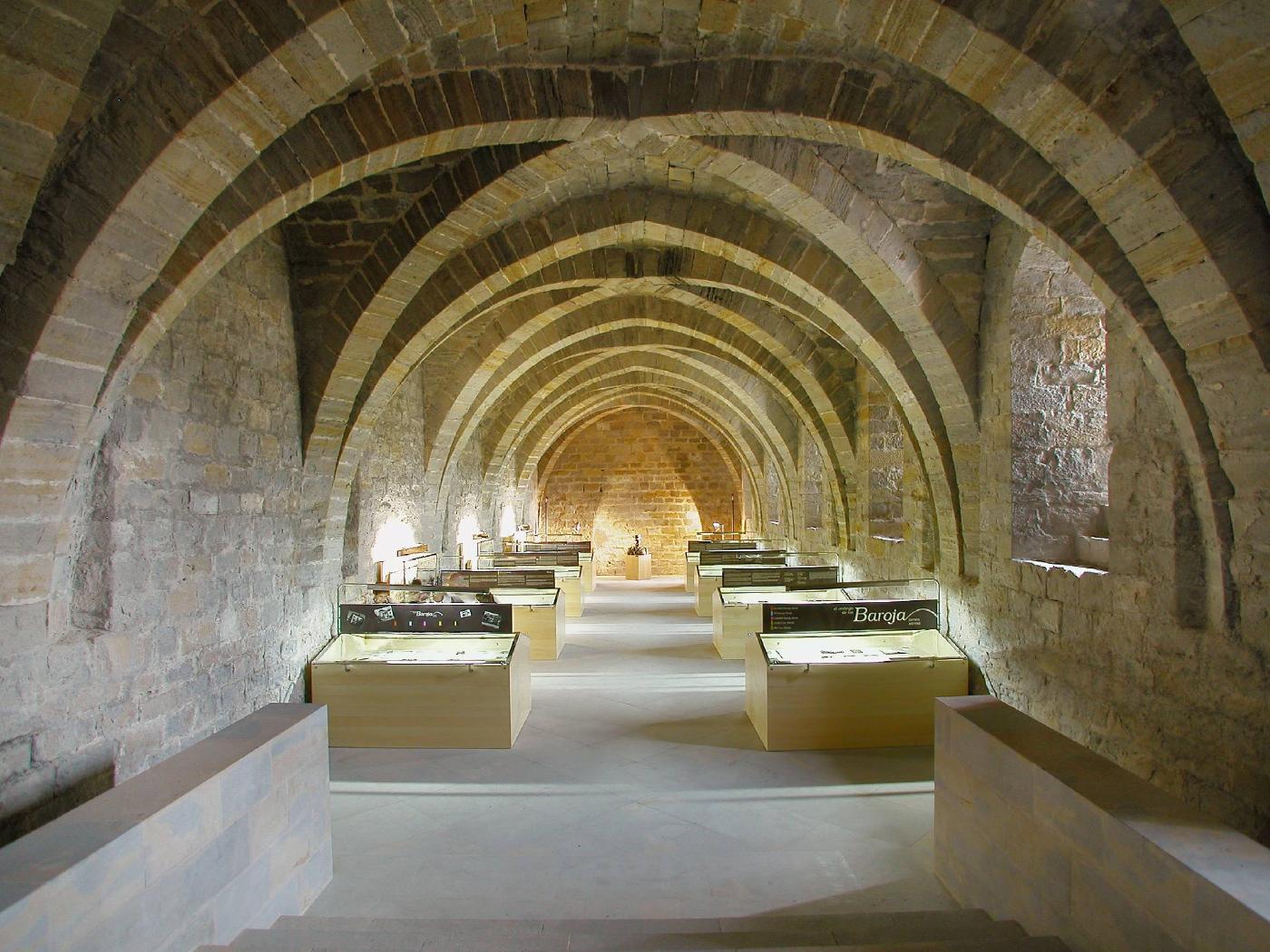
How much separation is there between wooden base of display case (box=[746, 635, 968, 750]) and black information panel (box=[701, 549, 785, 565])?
4.89 m

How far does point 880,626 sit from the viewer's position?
5.25m

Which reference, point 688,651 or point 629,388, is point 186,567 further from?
point 629,388

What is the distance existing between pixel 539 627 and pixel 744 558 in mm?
3569

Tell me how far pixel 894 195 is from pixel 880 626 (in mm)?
2728

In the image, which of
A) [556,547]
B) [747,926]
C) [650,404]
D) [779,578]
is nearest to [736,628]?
[779,578]

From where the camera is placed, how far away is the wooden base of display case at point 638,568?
16.7 m

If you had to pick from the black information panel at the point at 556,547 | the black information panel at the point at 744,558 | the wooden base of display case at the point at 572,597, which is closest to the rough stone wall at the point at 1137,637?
the black information panel at the point at 744,558

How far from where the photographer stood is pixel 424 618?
5.23 meters

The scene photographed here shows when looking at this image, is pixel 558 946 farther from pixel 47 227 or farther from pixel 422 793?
pixel 47 227

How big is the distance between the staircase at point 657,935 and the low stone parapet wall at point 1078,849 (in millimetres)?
146

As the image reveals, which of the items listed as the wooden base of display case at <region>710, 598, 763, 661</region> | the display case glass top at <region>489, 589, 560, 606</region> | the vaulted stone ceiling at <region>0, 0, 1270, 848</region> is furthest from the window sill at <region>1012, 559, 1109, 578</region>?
the display case glass top at <region>489, 589, 560, 606</region>

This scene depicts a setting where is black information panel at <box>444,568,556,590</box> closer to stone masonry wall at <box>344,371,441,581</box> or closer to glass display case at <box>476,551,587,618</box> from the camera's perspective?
stone masonry wall at <box>344,371,441,581</box>

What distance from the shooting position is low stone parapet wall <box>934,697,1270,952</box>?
75.2 inches

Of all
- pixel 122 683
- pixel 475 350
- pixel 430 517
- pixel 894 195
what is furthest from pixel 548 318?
pixel 122 683
